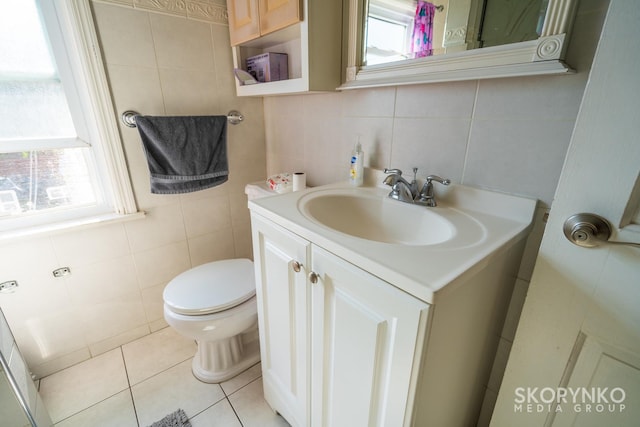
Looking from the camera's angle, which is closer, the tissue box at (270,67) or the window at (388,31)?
the window at (388,31)

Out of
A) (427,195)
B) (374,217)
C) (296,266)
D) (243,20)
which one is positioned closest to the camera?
(296,266)

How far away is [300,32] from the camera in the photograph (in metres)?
1.16

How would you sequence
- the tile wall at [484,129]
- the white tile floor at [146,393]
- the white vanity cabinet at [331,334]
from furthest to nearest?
the white tile floor at [146,393] → the tile wall at [484,129] → the white vanity cabinet at [331,334]

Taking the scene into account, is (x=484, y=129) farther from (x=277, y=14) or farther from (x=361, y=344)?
(x=277, y=14)

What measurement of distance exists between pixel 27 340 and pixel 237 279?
98 centimetres

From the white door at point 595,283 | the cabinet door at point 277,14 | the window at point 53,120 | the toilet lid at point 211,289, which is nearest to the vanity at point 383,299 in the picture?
the white door at point 595,283

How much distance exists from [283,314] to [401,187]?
57cm

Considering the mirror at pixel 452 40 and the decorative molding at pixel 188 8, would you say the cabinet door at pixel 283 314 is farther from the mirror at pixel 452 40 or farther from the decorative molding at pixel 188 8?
the decorative molding at pixel 188 8

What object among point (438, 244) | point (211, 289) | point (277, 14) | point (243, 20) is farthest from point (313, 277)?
point (243, 20)

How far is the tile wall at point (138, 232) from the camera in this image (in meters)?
1.24

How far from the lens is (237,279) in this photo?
1.33 meters

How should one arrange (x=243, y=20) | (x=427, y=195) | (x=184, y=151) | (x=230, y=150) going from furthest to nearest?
(x=230, y=150) < (x=184, y=151) < (x=243, y=20) < (x=427, y=195)

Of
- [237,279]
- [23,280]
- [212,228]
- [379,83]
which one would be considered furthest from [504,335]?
[23,280]

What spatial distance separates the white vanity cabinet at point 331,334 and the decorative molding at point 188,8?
3.54 feet
